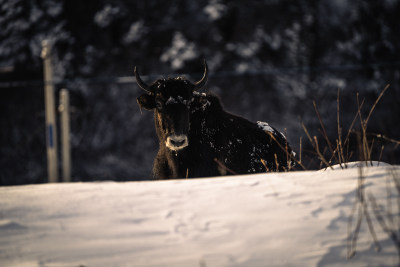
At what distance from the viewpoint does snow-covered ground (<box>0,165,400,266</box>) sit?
6.02 feet

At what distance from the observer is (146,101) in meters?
5.02

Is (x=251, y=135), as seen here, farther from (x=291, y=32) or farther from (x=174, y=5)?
(x=174, y=5)

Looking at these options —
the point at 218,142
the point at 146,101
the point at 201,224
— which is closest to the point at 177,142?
the point at 218,142

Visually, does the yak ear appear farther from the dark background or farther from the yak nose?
the dark background

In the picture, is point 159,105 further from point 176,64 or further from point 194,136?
point 176,64

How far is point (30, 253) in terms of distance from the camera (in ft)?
6.37

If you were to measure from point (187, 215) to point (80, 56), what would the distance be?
26112mm

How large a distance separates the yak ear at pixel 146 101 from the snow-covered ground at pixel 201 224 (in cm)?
244

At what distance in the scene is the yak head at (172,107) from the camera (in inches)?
174

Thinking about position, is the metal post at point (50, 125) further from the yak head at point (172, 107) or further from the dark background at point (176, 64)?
the dark background at point (176, 64)

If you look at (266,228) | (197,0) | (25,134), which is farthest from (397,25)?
(266,228)

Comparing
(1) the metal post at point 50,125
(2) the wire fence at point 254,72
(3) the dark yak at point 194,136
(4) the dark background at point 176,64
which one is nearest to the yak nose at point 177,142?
(3) the dark yak at point 194,136

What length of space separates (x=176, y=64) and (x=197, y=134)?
2038 centimetres

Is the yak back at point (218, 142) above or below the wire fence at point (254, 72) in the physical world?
below
